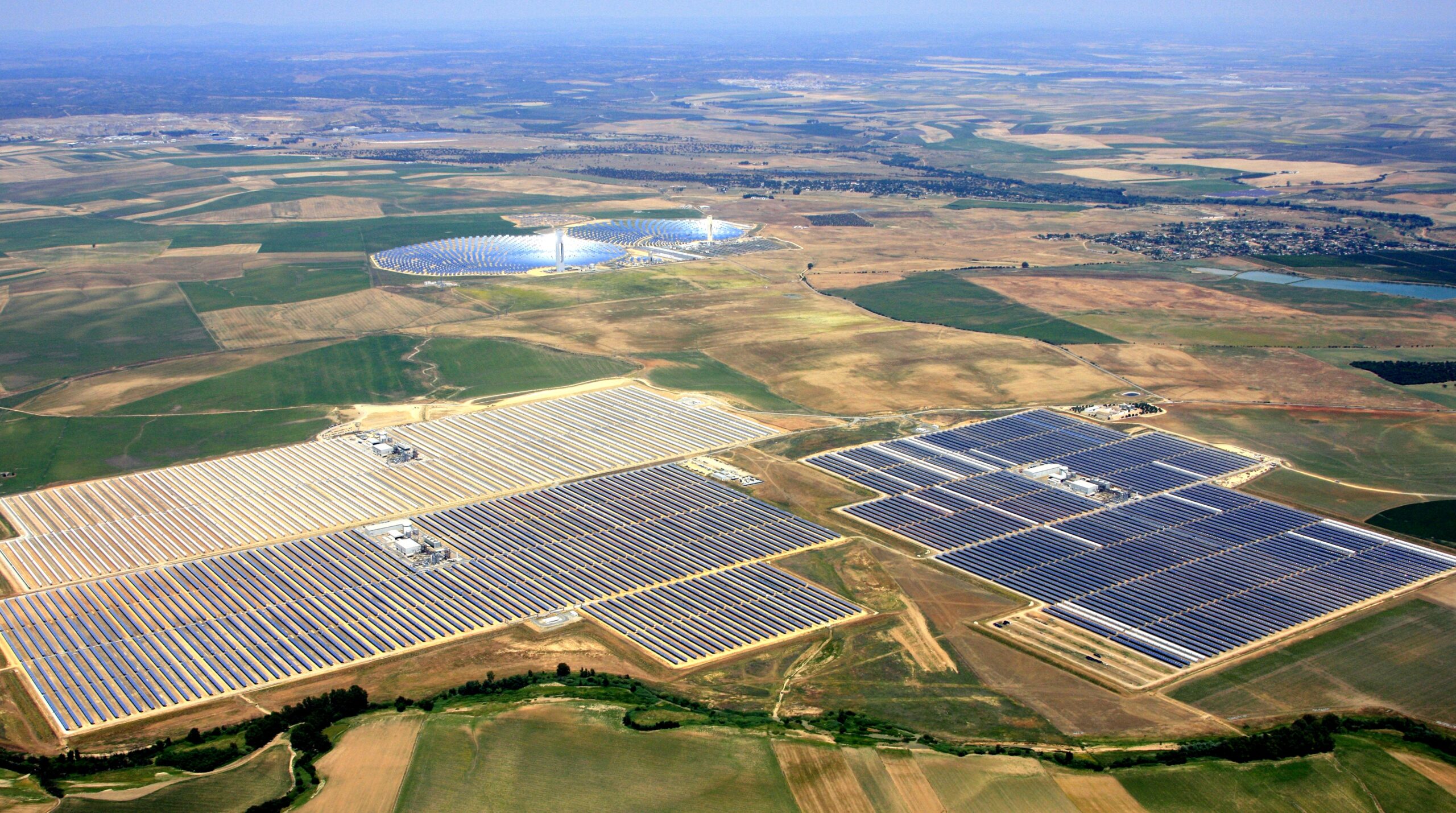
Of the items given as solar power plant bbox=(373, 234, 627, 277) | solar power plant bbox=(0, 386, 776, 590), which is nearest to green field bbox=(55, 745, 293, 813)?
solar power plant bbox=(0, 386, 776, 590)

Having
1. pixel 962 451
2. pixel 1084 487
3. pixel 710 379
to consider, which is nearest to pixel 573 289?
pixel 710 379

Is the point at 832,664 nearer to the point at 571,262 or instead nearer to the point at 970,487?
the point at 970,487

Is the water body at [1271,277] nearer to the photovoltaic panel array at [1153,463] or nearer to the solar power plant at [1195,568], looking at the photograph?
the photovoltaic panel array at [1153,463]

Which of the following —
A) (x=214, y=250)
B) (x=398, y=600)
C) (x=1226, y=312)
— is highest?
(x=1226, y=312)

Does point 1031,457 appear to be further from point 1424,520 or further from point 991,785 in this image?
point 991,785

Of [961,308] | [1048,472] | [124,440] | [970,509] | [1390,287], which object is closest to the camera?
[970,509]

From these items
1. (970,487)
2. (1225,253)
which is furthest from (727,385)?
(1225,253)
